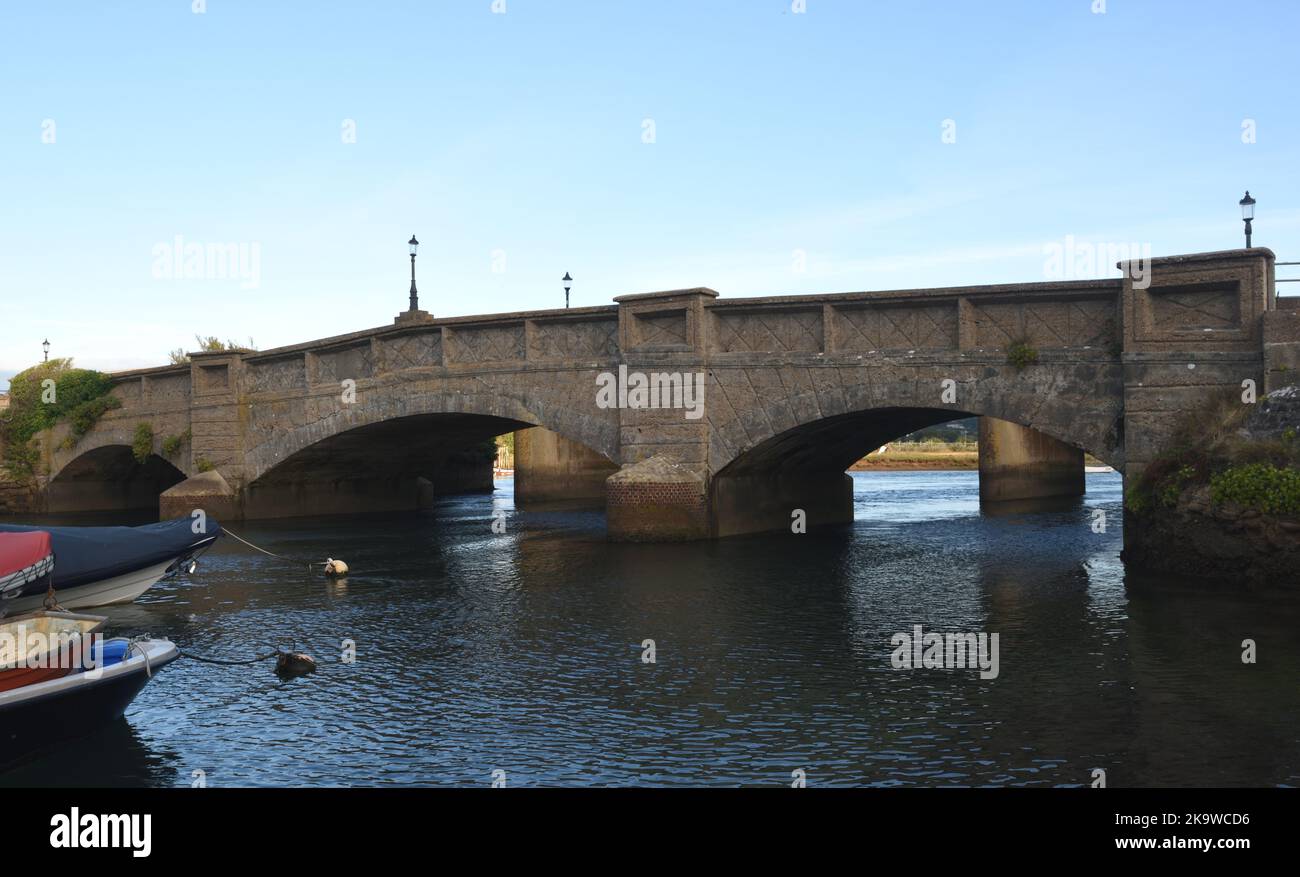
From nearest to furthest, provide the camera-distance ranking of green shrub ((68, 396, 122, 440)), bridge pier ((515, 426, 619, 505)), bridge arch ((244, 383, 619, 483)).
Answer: bridge arch ((244, 383, 619, 483)) → green shrub ((68, 396, 122, 440)) → bridge pier ((515, 426, 619, 505))

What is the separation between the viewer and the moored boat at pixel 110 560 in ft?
62.9

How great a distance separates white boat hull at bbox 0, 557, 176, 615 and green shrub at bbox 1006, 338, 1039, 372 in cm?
1724

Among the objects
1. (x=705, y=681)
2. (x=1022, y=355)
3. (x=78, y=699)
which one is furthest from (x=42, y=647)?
(x=1022, y=355)

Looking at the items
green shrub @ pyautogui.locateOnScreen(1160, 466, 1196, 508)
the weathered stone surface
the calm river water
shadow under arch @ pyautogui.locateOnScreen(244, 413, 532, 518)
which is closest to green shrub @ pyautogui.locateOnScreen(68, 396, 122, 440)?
the weathered stone surface

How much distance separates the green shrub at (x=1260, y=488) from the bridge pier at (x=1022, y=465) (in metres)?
28.7

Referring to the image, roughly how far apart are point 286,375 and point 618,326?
47.3 feet

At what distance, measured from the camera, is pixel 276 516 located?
134 feet

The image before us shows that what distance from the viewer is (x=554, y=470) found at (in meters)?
53.8

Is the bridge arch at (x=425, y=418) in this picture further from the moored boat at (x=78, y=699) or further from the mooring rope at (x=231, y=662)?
the moored boat at (x=78, y=699)

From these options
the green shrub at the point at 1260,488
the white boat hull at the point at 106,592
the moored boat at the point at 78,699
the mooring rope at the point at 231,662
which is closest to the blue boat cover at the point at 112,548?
the white boat hull at the point at 106,592

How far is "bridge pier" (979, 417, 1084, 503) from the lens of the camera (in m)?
49.6

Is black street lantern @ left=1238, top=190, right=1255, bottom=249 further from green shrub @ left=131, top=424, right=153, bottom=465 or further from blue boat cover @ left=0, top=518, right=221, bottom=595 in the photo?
green shrub @ left=131, top=424, right=153, bottom=465
